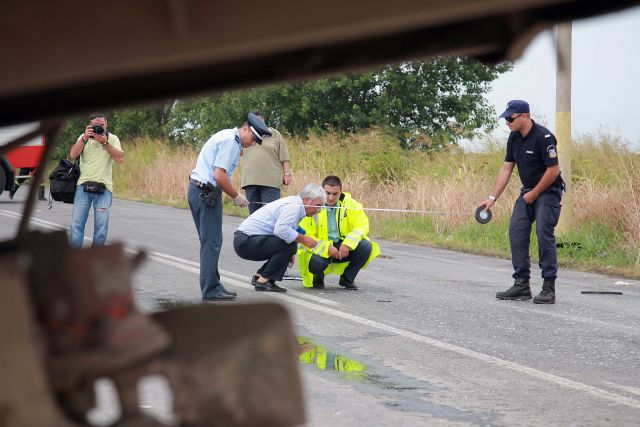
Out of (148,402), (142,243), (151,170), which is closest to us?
(148,402)

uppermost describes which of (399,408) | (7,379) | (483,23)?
(483,23)

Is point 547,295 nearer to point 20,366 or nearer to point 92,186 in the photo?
point 92,186

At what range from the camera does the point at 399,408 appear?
6250mm

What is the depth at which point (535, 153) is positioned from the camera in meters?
11.0

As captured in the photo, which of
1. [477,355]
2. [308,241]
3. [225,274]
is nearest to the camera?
[477,355]

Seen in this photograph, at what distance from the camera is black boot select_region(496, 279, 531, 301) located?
1116cm

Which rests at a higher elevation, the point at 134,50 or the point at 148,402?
the point at 134,50

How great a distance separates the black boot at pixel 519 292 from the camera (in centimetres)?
1116

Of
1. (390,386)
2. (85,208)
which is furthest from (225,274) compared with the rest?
(390,386)

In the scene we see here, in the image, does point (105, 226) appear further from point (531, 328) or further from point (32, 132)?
point (32, 132)

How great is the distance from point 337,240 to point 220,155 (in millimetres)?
1922

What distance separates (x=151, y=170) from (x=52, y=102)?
102 ft

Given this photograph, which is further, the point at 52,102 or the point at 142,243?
the point at 142,243

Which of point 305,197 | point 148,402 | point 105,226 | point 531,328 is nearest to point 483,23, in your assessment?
point 148,402
